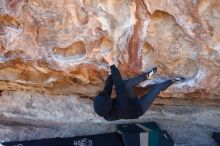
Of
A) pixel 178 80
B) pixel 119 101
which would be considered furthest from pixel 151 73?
pixel 119 101

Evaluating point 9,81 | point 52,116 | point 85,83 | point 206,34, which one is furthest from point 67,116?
point 206,34

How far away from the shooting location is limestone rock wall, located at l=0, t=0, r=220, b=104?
2428 millimetres

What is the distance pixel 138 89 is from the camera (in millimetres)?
2781

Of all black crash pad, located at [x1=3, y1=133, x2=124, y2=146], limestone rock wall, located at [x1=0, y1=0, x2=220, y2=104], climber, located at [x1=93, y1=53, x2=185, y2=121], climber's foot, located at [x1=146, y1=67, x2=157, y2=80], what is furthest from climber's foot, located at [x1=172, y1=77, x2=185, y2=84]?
black crash pad, located at [x1=3, y1=133, x2=124, y2=146]

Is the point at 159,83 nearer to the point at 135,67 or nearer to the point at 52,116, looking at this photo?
the point at 135,67

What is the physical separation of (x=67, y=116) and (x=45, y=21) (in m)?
0.82

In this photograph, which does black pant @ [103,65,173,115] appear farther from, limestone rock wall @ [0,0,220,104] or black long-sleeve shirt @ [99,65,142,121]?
limestone rock wall @ [0,0,220,104]

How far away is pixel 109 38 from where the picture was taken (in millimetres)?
2500

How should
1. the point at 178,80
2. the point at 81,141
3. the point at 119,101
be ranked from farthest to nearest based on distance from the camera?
the point at 81,141
the point at 178,80
the point at 119,101

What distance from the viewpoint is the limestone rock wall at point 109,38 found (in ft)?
7.97

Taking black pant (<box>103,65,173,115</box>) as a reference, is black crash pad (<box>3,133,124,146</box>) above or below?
below

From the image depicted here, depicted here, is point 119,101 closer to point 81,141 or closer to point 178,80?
point 178,80

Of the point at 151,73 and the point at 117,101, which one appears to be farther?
the point at 151,73

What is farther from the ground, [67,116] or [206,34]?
[206,34]
